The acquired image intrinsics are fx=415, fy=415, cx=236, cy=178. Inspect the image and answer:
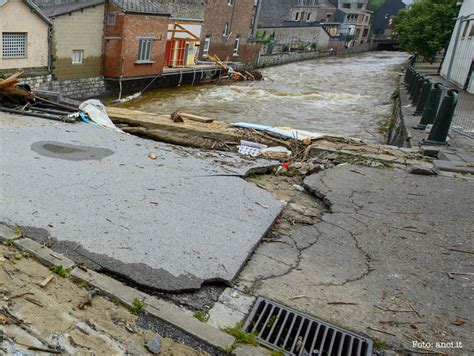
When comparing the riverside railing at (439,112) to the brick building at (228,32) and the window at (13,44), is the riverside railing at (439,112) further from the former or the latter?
the brick building at (228,32)

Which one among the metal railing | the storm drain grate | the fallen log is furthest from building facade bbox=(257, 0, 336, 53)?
the storm drain grate

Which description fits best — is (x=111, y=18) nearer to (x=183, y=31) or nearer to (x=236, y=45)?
(x=183, y=31)

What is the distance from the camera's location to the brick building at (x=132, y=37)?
22578 mm

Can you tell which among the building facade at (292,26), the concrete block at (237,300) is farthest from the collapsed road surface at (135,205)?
the building facade at (292,26)

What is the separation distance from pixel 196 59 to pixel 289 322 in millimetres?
30933

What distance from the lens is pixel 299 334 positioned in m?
3.16

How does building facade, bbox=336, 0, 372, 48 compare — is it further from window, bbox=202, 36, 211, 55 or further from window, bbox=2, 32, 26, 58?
window, bbox=2, 32, 26, 58

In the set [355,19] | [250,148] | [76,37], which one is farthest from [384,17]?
[250,148]

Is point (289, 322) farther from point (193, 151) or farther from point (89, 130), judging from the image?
point (89, 130)

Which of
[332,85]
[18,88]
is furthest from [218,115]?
[332,85]

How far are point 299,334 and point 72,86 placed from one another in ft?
71.2

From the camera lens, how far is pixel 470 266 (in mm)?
4227

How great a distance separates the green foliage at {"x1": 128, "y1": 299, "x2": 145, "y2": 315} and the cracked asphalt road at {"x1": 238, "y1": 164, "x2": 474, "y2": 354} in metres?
0.96

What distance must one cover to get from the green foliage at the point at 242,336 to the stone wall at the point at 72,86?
19627mm
